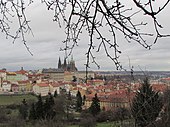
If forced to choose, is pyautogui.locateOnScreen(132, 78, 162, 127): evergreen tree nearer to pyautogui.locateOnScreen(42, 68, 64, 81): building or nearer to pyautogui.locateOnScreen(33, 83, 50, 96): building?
pyautogui.locateOnScreen(33, 83, 50, 96): building

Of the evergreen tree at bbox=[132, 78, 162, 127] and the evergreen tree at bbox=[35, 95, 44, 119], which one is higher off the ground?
the evergreen tree at bbox=[132, 78, 162, 127]

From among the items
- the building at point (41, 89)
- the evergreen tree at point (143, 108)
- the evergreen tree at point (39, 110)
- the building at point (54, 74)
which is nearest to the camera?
the evergreen tree at point (143, 108)

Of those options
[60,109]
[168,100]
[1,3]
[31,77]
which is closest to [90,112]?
[60,109]

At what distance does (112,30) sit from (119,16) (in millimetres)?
60

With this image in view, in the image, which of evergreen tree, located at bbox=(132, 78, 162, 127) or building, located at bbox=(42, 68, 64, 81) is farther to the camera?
building, located at bbox=(42, 68, 64, 81)

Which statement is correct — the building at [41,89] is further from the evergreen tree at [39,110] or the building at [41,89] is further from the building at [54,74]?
the evergreen tree at [39,110]

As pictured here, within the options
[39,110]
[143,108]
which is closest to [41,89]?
[39,110]

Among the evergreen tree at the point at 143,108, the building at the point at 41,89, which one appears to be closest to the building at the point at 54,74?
the building at the point at 41,89

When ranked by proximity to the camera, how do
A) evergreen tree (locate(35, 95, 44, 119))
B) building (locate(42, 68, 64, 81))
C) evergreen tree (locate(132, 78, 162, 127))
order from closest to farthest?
evergreen tree (locate(132, 78, 162, 127)) < evergreen tree (locate(35, 95, 44, 119)) < building (locate(42, 68, 64, 81))

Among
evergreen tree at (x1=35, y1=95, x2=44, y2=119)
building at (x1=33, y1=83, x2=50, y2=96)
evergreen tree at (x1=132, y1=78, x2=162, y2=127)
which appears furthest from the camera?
building at (x1=33, y1=83, x2=50, y2=96)

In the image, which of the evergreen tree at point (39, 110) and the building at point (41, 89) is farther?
the building at point (41, 89)

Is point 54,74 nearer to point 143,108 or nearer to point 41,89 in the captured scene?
point 41,89

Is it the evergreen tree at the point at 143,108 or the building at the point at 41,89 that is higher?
the evergreen tree at the point at 143,108

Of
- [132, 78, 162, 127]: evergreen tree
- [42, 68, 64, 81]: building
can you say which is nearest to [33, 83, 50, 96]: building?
[42, 68, 64, 81]: building
